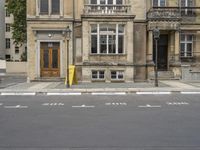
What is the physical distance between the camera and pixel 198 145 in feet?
26.7

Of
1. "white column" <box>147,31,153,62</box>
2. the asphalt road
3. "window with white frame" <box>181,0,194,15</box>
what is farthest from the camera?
"window with white frame" <box>181,0,194,15</box>

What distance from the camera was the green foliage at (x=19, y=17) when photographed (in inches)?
1892

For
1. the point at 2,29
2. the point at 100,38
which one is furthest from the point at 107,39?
the point at 2,29

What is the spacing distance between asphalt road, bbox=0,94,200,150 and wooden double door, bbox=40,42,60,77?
16501 mm

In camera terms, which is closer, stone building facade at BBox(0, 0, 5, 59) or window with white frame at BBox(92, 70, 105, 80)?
A: window with white frame at BBox(92, 70, 105, 80)

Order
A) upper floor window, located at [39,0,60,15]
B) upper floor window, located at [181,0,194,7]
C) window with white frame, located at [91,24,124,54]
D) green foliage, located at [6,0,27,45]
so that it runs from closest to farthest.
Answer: window with white frame, located at [91,24,124,54] < upper floor window, located at [39,0,60,15] < upper floor window, located at [181,0,194,7] < green foliage, located at [6,0,27,45]

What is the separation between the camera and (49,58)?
31.6m

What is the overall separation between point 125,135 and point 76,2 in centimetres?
2378

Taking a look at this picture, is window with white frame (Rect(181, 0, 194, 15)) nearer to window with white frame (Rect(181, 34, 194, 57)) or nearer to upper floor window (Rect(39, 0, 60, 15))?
window with white frame (Rect(181, 34, 194, 57))

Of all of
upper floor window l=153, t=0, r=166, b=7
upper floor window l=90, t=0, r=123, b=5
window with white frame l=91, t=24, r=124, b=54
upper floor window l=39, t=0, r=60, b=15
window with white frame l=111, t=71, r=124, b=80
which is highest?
upper floor window l=153, t=0, r=166, b=7

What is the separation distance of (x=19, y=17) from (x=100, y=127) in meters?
40.8

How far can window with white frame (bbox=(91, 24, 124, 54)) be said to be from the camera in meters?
30.7

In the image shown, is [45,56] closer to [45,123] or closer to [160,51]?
[160,51]

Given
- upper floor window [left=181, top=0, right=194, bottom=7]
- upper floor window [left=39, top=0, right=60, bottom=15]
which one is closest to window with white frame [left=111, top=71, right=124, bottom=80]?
upper floor window [left=39, top=0, right=60, bottom=15]
